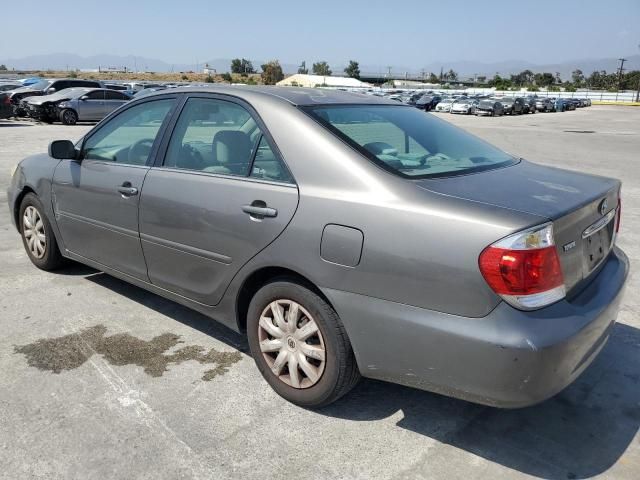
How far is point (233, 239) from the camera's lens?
3088mm

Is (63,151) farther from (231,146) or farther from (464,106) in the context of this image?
(464,106)

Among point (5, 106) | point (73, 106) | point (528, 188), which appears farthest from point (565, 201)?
point (5, 106)

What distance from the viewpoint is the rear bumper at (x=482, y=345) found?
229 cm

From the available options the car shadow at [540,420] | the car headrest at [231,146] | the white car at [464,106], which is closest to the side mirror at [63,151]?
the car headrest at [231,146]

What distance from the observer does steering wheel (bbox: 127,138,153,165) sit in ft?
12.4

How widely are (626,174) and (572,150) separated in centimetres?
550

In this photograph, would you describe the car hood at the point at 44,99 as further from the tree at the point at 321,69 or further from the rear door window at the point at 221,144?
the tree at the point at 321,69

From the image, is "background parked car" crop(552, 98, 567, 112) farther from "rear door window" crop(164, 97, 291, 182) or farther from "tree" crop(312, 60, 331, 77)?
"tree" crop(312, 60, 331, 77)

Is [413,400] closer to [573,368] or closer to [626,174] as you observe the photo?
[573,368]

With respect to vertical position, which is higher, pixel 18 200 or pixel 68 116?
pixel 18 200

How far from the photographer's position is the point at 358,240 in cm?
259

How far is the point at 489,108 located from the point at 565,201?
4505 centimetres

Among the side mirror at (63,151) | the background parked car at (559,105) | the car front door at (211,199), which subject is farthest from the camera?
the background parked car at (559,105)

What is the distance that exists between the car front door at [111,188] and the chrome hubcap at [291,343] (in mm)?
1182
